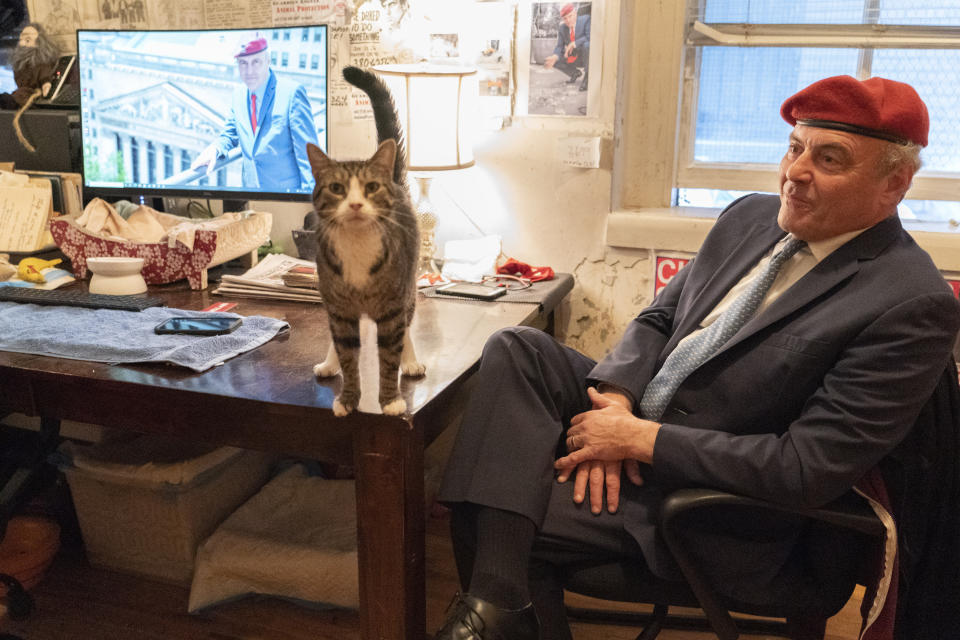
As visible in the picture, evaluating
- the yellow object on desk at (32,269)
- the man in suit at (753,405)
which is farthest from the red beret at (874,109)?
the yellow object on desk at (32,269)

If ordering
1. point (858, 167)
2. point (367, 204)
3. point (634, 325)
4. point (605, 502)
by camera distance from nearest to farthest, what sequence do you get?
point (367, 204)
point (858, 167)
point (605, 502)
point (634, 325)

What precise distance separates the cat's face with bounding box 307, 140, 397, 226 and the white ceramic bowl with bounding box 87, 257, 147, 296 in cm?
90

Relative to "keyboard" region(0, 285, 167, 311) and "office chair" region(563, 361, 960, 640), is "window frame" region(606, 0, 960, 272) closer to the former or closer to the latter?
"office chair" region(563, 361, 960, 640)

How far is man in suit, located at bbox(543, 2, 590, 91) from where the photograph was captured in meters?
2.03

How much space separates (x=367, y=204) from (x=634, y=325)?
714 mm

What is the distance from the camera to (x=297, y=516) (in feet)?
6.53

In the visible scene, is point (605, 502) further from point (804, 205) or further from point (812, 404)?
point (804, 205)

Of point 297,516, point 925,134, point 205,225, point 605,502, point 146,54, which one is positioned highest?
point 146,54

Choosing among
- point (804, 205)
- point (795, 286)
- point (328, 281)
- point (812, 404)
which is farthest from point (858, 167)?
point (328, 281)

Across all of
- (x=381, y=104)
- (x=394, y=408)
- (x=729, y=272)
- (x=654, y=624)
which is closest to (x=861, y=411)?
(x=729, y=272)

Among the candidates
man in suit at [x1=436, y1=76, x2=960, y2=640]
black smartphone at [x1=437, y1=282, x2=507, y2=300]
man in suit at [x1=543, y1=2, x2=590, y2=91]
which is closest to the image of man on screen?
black smartphone at [x1=437, y1=282, x2=507, y2=300]

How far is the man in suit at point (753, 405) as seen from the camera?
115cm

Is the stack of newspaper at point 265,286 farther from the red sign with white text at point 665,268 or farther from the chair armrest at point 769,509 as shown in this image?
the chair armrest at point 769,509

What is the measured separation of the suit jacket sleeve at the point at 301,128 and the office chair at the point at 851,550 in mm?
1239
